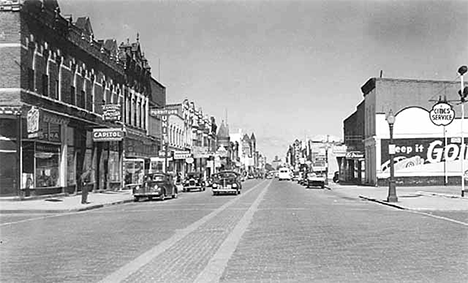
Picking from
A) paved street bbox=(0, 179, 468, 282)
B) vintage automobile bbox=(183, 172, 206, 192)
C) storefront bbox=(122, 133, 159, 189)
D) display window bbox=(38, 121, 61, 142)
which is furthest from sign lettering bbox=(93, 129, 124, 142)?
paved street bbox=(0, 179, 468, 282)

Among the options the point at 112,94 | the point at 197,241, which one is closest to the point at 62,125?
the point at 112,94

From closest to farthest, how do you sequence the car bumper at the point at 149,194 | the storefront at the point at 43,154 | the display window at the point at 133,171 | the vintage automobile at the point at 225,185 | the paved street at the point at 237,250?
1. the paved street at the point at 237,250
2. the storefront at the point at 43,154
3. the car bumper at the point at 149,194
4. the vintage automobile at the point at 225,185
5. the display window at the point at 133,171

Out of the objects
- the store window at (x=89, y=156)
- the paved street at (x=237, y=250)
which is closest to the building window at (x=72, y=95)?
the store window at (x=89, y=156)

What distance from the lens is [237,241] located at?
13.9m

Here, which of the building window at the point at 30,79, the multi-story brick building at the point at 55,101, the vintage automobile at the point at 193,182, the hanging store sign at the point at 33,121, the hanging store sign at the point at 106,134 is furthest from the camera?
the vintage automobile at the point at 193,182

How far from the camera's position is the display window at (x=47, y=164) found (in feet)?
105

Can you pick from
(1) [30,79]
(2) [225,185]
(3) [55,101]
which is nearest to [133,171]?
(2) [225,185]

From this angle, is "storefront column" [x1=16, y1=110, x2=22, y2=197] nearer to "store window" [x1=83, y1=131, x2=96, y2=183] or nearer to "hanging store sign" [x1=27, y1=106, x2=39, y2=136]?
"hanging store sign" [x1=27, y1=106, x2=39, y2=136]

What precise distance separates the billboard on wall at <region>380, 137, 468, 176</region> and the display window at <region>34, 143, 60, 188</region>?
32.2 m

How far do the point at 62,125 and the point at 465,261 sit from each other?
28.5 metres

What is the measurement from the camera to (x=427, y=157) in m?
55.3

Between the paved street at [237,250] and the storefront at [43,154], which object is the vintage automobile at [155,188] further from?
the paved street at [237,250]

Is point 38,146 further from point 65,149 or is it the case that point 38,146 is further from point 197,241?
point 197,241

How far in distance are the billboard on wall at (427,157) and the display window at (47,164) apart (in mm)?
32197
